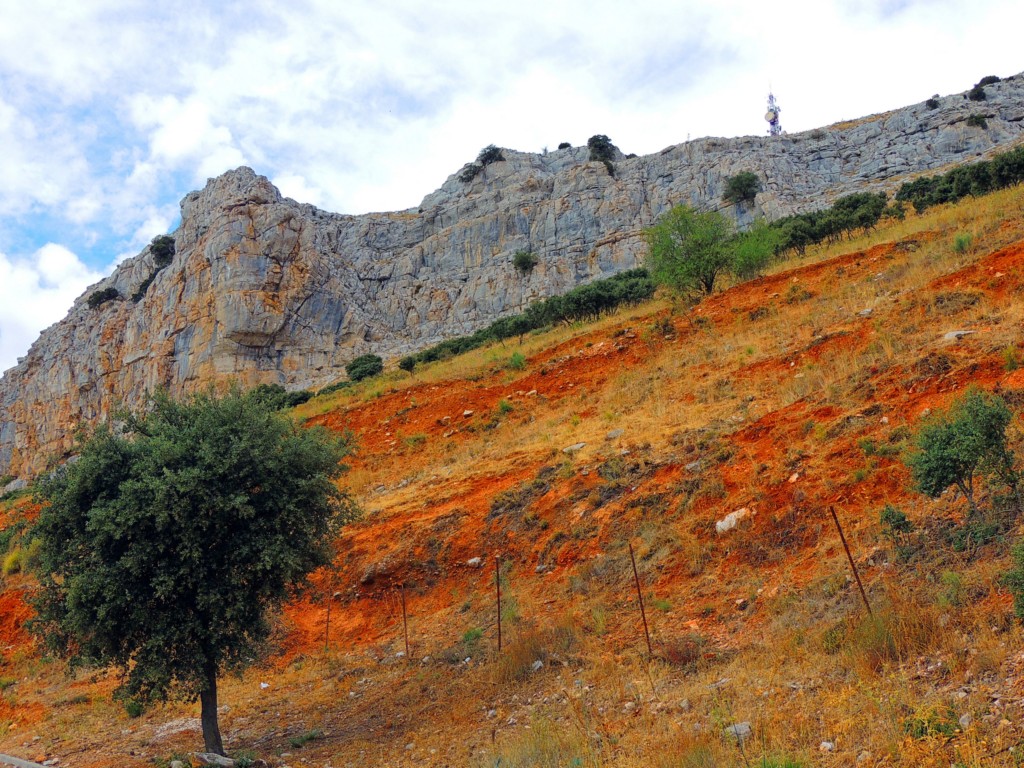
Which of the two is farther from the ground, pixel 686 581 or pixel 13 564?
pixel 13 564

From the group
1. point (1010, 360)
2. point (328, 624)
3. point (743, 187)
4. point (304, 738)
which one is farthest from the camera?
point (743, 187)

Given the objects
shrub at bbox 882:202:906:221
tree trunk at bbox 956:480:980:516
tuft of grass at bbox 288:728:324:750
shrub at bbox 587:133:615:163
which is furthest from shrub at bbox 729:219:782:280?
shrub at bbox 587:133:615:163

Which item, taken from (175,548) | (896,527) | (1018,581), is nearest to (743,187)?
(896,527)

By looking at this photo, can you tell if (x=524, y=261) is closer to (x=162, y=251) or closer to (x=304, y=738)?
(x=162, y=251)

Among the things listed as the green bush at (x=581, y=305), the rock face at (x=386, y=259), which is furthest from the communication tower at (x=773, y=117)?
the green bush at (x=581, y=305)

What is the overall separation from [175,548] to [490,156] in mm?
78186

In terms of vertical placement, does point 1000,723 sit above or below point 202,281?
below

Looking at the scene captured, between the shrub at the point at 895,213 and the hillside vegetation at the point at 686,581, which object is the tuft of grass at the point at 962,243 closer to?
the hillside vegetation at the point at 686,581

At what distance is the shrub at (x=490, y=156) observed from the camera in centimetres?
8200

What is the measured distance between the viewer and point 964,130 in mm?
61906

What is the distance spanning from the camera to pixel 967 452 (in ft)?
28.1

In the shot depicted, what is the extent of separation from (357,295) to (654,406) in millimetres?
57730

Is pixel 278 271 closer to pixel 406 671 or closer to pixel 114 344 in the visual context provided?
pixel 114 344

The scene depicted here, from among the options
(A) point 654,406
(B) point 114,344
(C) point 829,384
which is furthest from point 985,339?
(B) point 114,344
